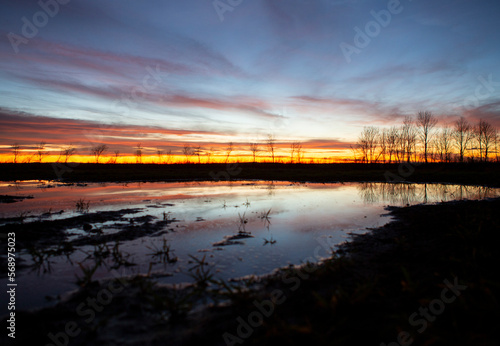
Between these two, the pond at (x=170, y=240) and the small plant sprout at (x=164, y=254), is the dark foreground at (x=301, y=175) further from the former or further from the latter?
the small plant sprout at (x=164, y=254)

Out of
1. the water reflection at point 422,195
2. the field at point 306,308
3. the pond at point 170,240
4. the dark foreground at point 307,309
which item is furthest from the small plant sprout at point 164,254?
the water reflection at point 422,195

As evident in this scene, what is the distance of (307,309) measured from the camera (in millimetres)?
3926

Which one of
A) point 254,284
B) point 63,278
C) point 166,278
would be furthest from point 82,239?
point 254,284

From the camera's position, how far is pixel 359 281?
4.73 metres

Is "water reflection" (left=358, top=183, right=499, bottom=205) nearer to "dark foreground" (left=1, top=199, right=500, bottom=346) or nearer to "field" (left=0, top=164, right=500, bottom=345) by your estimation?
"field" (left=0, top=164, right=500, bottom=345)

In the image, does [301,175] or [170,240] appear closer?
[170,240]

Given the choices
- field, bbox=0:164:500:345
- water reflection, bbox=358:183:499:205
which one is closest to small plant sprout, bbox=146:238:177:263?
field, bbox=0:164:500:345

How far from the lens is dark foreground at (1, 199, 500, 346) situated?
3.18 meters

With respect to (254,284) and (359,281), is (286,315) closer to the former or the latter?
(254,284)

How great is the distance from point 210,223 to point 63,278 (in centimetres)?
547

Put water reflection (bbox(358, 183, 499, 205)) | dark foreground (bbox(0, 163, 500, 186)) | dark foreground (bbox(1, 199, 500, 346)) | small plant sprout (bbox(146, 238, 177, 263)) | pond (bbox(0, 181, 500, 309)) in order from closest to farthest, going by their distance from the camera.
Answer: dark foreground (bbox(1, 199, 500, 346))
pond (bbox(0, 181, 500, 309))
small plant sprout (bbox(146, 238, 177, 263))
water reflection (bbox(358, 183, 499, 205))
dark foreground (bbox(0, 163, 500, 186))

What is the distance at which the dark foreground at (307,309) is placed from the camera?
3184mm

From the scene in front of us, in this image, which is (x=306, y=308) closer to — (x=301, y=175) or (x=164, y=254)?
(x=164, y=254)

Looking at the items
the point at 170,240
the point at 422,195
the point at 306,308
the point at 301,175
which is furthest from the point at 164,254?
the point at 301,175
